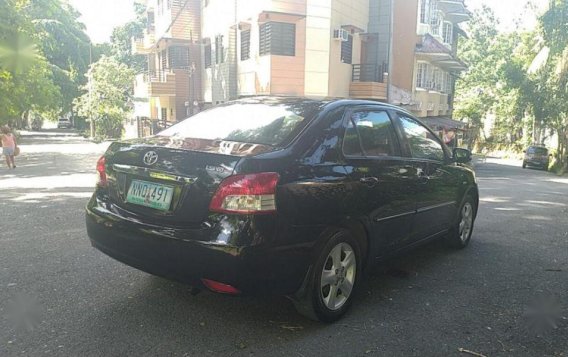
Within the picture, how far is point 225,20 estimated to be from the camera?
2191 cm

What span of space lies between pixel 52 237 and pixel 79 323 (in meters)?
2.62

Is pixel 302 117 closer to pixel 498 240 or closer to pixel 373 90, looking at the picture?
pixel 498 240

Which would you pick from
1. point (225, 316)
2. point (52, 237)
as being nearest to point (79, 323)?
point (225, 316)

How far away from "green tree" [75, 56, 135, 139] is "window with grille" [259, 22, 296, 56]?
24483 mm

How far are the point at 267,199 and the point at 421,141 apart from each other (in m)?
2.30

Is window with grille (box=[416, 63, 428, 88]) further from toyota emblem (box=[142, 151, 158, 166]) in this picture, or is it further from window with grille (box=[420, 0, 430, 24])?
toyota emblem (box=[142, 151, 158, 166])

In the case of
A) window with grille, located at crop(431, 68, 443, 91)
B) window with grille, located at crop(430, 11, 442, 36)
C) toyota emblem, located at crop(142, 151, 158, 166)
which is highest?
window with grille, located at crop(430, 11, 442, 36)

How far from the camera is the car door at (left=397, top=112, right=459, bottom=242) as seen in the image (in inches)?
178

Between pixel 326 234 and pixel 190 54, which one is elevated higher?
pixel 190 54

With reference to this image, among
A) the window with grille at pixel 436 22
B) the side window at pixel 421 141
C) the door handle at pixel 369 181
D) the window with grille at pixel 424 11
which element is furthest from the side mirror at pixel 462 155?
the window with grille at pixel 436 22

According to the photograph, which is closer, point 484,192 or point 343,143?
point 343,143

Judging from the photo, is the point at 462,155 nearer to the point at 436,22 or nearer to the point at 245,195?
the point at 245,195

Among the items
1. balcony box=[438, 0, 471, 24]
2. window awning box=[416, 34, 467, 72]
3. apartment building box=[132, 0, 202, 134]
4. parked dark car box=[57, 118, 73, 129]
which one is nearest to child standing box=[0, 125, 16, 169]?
apartment building box=[132, 0, 202, 134]

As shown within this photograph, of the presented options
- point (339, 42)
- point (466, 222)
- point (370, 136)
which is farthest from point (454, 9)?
point (370, 136)
